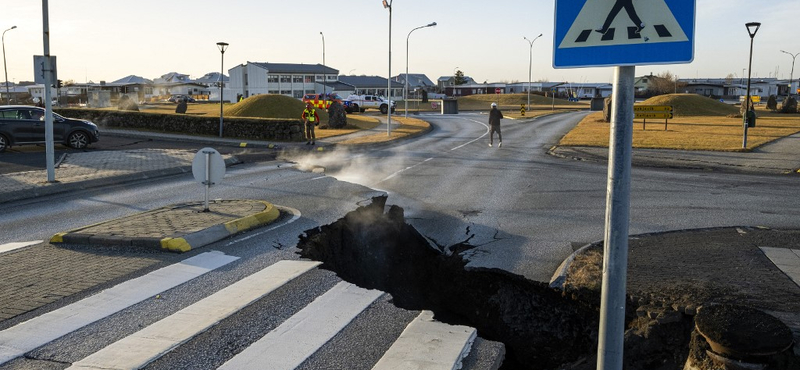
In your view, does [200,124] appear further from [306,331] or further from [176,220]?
[306,331]

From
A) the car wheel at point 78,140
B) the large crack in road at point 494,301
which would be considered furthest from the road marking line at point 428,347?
the car wheel at point 78,140

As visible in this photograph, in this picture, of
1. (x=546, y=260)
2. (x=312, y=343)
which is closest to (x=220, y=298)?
(x=312, y=343)

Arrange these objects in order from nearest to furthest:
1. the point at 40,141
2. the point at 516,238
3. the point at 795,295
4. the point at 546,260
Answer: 1. the point at 795,295
2. the point at 546,260
3. the point at 516,238
4. the point at 40,141

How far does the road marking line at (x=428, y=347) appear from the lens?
15.0 ft

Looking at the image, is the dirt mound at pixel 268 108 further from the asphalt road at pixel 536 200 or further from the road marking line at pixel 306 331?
the road marking line at pixel 306 331

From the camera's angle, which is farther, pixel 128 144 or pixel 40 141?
pixel 128 144

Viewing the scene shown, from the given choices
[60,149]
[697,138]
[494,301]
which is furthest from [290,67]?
[494,301]

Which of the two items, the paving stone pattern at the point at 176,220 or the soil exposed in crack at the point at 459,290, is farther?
the paving stone pattern at the point at 176,220

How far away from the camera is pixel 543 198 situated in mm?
12461

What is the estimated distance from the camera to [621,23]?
2762mm

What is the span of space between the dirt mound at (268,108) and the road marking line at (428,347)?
108 feet

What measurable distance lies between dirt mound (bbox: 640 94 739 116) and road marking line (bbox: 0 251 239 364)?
4888 cm

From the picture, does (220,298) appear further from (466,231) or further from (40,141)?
(40,141)

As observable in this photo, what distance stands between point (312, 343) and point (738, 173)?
1556 centimetres
